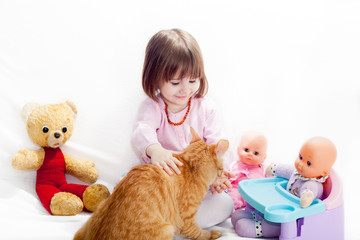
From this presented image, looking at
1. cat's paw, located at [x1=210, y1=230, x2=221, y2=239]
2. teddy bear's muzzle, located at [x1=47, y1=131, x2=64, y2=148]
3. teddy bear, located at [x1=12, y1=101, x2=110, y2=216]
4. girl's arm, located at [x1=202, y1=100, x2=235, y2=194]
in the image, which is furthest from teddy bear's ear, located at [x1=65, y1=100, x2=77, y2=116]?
cat's paw, located at [x1=210, y1=230, x2=221, y2=239]

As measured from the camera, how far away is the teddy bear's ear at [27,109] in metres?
1.62

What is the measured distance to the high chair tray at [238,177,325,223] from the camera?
123cm

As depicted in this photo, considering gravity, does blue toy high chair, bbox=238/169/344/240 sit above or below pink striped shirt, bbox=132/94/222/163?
below

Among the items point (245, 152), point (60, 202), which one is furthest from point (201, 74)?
point (60, 202)

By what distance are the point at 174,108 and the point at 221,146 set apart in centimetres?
34

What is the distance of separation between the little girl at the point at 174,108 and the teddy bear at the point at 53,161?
261 millimetres

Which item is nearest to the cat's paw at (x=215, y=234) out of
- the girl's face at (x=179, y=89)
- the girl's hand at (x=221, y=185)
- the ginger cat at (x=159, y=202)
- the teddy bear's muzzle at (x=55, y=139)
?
the ginger cat at (x=159, y=202)

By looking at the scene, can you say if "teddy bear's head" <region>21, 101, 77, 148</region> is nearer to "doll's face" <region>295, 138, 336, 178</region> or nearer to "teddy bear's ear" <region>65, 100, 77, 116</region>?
"teddy bear's ear" <region>65, 100, 77, 116</region>

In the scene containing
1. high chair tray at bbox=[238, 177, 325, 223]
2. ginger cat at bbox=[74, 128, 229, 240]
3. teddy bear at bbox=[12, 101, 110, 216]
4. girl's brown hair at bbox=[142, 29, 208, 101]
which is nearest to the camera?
ginger cat at bbox=[74, 128, 229, 240]

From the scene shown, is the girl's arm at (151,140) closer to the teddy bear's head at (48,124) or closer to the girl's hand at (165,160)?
the girl's hand at (165,160)

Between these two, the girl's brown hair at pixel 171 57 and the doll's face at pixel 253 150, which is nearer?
the girl's brown hair at pixel 171 57

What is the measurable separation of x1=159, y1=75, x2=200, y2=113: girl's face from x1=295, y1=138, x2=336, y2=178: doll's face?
1.42 feet

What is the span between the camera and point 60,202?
4.68 ft

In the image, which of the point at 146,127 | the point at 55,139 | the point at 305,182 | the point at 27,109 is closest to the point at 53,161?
the point at 55,139
